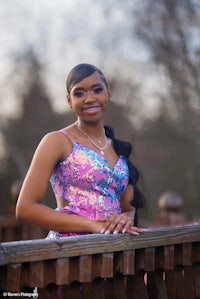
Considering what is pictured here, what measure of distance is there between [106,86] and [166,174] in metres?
18.6

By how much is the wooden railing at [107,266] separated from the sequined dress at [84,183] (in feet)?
1.05

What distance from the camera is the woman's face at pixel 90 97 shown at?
133 inches

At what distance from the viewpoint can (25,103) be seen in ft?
82.2

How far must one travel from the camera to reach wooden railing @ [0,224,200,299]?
2611 millimetres

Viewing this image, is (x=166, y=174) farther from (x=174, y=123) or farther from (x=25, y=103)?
(x=25, y=103)

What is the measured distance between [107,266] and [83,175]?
51cm

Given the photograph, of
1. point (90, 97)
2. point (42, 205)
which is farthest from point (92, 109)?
point (42, 205)

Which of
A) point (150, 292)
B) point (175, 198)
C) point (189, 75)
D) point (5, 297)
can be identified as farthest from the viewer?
point (189, 75)

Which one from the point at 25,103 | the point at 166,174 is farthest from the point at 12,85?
the point at 166,174

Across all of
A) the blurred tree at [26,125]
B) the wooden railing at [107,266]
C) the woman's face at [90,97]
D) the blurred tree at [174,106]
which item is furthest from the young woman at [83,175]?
the blurred tree at [26,125]

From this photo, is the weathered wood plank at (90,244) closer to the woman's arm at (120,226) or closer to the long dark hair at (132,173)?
the woman's arm at (120,226)

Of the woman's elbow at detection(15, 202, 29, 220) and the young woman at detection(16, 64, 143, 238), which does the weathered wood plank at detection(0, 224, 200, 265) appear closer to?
the young woman at detection(16, 64, 143, 238)

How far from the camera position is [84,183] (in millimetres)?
3301

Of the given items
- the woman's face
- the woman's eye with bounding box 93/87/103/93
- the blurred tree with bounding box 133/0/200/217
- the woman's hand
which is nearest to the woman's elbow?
the woman's hand
